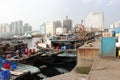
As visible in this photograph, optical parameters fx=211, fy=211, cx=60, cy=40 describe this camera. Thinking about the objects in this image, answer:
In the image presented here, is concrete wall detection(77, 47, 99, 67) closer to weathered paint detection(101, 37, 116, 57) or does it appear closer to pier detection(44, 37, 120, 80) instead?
pier detection(44, 37, 120, 80)

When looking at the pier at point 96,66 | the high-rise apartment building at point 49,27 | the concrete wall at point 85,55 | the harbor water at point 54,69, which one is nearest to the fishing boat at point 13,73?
the pier at point 96,66

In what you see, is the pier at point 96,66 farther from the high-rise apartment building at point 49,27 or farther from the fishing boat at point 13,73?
the high-rise apartment building at point 49,27

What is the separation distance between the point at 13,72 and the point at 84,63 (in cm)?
561

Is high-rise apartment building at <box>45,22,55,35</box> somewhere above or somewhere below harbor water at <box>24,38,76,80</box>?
above

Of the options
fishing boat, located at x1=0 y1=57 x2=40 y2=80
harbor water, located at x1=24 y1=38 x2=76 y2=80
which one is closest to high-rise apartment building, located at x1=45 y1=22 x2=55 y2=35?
harbor water, located at x1=24 y1=38 x2=76 y2=80

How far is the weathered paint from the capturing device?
12938 mm

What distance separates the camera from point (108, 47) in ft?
43.2

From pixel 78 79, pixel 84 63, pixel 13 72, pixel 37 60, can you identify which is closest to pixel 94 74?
pixel 78 79

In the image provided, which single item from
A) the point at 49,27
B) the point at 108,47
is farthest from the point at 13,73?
the point at 49,27

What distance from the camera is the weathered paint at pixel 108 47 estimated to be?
1294 centimetres

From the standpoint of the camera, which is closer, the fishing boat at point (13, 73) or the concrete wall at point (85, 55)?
the fishing boat at point (13, 73)

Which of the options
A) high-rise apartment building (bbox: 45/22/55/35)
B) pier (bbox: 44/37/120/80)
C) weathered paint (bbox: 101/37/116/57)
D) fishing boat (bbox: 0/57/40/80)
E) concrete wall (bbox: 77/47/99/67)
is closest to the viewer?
pier (bbox: 44/37/120/80)

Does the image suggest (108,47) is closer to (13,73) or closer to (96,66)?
(96,66)

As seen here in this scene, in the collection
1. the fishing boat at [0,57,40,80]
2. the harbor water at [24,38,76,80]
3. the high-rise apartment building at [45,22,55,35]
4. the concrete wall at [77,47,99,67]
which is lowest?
the harbor water at [24,38,76,80]
